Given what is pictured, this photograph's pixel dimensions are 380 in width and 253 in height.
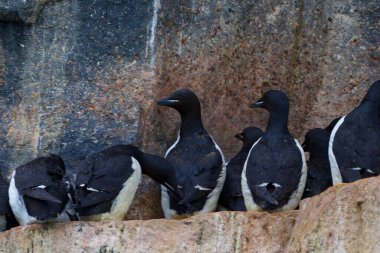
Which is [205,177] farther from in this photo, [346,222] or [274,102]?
[346,222]

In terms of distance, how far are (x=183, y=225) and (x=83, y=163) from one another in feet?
3.56

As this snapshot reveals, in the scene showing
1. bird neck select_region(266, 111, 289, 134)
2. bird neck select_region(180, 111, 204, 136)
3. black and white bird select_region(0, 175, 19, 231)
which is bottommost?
black and white bird select_region(0, 175, 19, 231)

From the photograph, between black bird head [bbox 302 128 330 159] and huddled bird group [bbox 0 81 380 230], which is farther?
black bird head [bbox 302 128 330 159]

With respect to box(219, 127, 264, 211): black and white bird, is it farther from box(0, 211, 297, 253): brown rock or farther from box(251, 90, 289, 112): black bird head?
box(0, 211, 297, 253): brown rock

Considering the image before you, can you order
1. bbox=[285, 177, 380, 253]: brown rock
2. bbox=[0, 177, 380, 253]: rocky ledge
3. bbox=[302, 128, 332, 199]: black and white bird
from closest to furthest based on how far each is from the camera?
bbox=[285, 177, 380, 253]: brown rock, bbox=[0, 177, 380, 253]: rocky ledge, bbox=[302, 128, 332, 199]: black and white bird

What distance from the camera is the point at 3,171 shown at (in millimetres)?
11805

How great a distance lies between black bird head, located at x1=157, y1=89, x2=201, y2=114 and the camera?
11812 millimetres

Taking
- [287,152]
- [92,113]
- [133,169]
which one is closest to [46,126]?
[92,113]

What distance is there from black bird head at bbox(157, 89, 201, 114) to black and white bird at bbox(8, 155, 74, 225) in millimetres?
1207

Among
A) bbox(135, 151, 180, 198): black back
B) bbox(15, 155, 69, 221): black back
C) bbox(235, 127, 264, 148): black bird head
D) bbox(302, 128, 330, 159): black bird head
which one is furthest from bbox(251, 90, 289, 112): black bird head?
bbox(15, 155, 69, 221): black back

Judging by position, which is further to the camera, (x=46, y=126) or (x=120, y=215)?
(x=46, y=126)

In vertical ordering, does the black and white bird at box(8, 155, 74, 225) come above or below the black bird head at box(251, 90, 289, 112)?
below

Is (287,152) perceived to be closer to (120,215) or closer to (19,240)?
(120,215)

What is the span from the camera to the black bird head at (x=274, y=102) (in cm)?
1173
